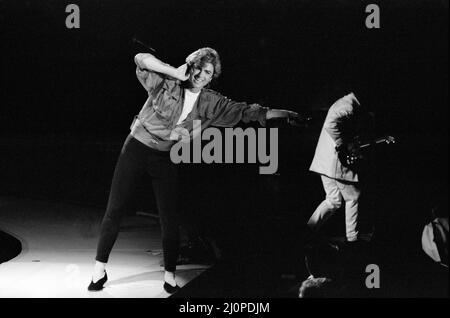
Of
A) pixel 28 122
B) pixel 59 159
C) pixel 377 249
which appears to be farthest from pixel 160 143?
pixel 59 159

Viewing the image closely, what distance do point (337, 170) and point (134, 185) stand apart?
2140 millimetres

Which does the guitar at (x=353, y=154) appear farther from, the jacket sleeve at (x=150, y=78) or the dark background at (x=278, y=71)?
the jacket sleeve at (x=150, y=78)

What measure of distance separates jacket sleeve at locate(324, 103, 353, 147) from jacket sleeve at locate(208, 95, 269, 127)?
91cm

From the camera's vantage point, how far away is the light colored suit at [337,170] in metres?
6.12

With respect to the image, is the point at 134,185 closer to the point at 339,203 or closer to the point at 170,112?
the point at 170,112

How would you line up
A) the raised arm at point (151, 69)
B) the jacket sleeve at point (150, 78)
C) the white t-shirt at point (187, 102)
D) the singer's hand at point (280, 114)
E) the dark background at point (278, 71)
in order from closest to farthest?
the raised arm at point (151, 69)
the jacket sleeve at point (150, 78)
the white t-shirt at point (187, 102)
the singer's hand at point (280, 114)
the dark background at point (278, 71)

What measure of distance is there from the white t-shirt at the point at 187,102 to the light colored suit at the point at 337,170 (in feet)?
4.89

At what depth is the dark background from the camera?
621 cm

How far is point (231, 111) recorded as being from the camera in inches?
214

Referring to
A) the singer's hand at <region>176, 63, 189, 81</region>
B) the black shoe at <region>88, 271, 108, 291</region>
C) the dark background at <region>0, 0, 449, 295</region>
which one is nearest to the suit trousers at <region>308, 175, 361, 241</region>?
the dark background at <region>0, 0, 449, 295</region>

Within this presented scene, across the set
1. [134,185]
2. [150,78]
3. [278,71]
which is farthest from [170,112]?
[278,71]

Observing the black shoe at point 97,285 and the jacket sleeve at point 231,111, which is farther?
the jacket sleeve at point 231,111

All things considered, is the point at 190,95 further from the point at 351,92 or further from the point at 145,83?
the point at 351,92

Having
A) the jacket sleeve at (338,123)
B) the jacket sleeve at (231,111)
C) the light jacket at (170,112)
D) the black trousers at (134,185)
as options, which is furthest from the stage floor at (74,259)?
the jacket sleeve at (338,123)
